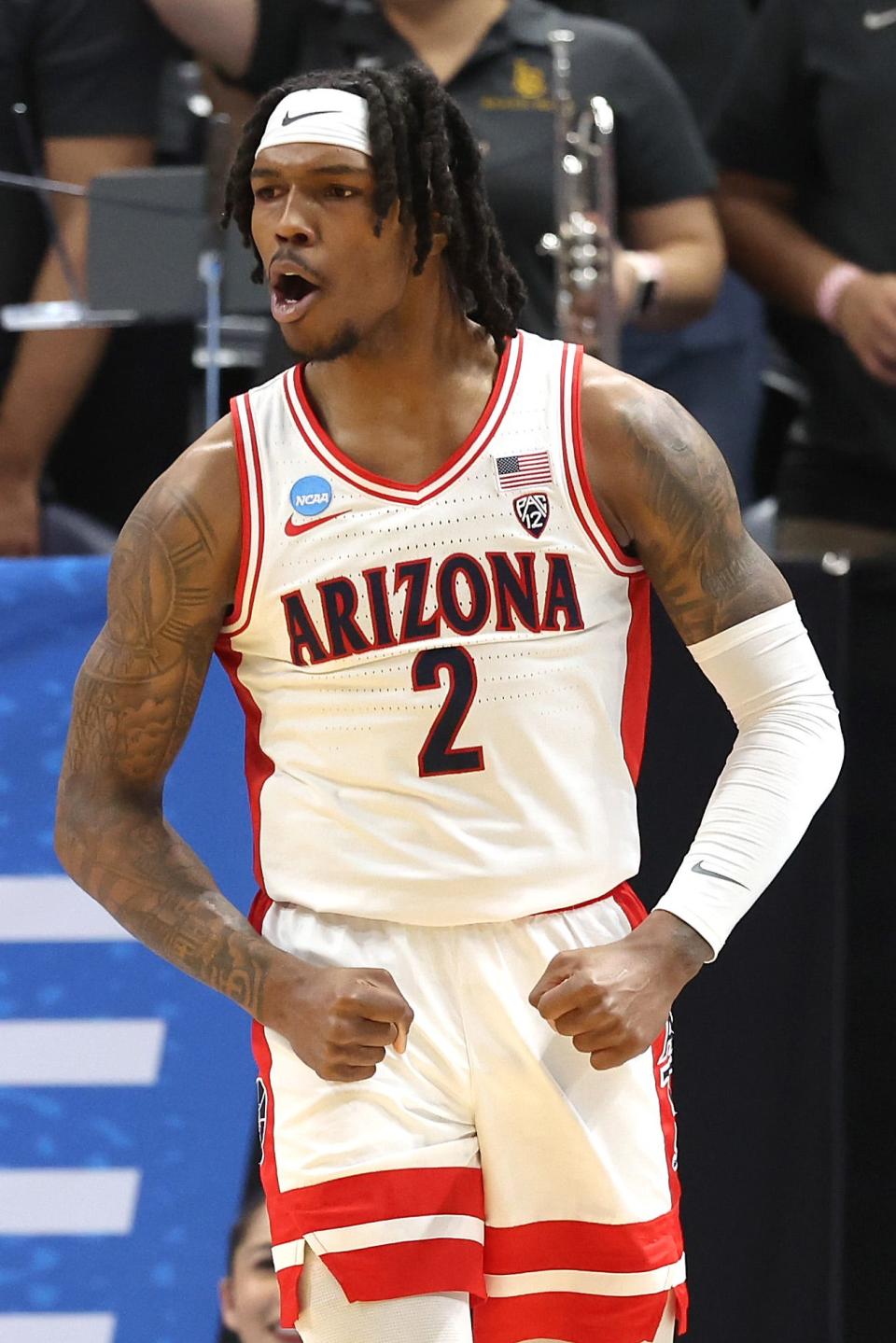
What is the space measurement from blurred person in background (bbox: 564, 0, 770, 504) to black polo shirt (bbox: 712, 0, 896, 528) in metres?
0.14

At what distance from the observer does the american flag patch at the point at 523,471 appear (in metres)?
2.44

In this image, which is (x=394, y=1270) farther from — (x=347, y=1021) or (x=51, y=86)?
(x=51, y=86)

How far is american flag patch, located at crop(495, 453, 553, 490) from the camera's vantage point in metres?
2.44

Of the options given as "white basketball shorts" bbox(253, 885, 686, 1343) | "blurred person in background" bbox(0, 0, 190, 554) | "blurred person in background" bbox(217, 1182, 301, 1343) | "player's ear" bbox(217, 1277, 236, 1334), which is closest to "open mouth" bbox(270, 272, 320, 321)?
"white basketball shorts" bbox(253, 885, 686, 1343)

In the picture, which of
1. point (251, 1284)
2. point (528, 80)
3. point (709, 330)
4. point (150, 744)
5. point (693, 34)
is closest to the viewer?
point (150, 744)

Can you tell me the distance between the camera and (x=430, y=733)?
7.90ft

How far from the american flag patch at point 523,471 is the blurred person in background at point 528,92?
1205 millimetres

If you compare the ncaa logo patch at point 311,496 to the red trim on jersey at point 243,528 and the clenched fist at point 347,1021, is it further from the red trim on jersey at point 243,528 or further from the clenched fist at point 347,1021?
the clenched fist at point 347,1021

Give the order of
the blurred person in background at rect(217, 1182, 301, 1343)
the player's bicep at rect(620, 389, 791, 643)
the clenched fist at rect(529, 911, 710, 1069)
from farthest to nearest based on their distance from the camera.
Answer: the blurred person in background at rect(217, 1182, 301, 1343), the player's bicep at rect(620, 389, 791, 643), the clenched fist at rect(529, 911, 710, 1069)

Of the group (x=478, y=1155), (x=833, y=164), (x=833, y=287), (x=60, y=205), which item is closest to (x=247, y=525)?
(x=478, y=1155)

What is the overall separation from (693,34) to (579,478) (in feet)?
7.70

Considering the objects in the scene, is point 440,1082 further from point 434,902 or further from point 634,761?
point 634,761

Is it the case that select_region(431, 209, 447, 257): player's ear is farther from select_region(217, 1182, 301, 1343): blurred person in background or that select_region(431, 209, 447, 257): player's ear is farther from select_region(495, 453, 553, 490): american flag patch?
select_region(217, 1182, 301, 1343): blurred person in background

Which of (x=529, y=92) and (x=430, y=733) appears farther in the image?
(x=529, y=92)
